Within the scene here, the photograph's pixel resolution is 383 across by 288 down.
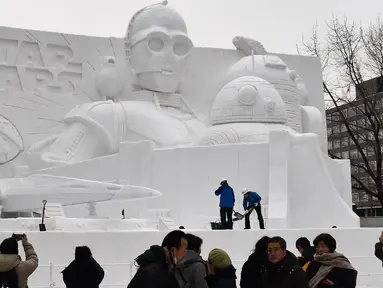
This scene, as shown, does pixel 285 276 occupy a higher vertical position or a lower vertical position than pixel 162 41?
lower

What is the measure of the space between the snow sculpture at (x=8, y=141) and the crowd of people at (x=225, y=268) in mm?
11160

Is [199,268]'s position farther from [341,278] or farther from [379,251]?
[379,251]

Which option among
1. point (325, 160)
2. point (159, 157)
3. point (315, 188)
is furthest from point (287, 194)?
point (159, 157)

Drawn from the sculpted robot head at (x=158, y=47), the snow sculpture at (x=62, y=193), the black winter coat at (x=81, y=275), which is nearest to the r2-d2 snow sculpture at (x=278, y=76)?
the sculpted robot head at (x=158, y=47)

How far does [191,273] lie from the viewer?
3.20 meters

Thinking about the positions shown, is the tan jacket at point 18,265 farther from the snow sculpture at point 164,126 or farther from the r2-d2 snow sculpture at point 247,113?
the r2-d2 snow sculpture at point 247,113

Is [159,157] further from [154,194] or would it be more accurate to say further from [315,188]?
[315,188]

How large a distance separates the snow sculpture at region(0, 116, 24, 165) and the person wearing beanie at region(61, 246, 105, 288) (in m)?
10.5

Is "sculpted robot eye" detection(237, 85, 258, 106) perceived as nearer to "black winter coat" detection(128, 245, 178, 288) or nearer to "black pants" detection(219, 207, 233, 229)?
"black pants" detection(219, 207, 233, 229)

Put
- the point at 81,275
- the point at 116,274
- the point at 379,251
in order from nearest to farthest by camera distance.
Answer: the point at 81,275 → the point at 379,251 → the point at 116,274

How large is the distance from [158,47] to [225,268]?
11.6 meters

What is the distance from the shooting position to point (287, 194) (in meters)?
11.8

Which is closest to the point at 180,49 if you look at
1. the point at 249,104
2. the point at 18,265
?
the point at 249,104

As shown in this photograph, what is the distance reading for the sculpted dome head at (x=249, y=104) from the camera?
45.0 ft
